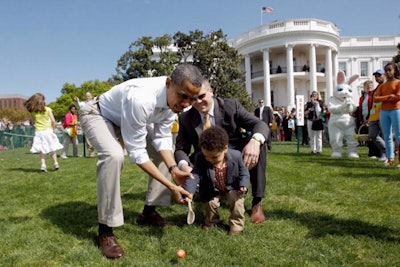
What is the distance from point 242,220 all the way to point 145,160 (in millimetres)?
1159

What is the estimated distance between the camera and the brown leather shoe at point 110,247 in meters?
2.82

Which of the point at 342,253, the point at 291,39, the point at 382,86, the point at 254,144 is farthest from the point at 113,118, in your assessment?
the point at 291,39

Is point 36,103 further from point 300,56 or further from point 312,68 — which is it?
point 300,56

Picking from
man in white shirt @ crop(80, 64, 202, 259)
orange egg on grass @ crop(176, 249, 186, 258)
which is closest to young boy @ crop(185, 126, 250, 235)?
man in white shirt @ crop(80, 64, 202, 259)

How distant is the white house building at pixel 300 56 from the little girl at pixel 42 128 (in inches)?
1391

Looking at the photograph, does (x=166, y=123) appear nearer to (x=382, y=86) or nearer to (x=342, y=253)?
(x=342, y=253)

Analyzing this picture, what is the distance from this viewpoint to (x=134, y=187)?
224 inches

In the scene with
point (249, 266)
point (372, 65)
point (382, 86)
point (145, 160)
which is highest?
point (372, 65)

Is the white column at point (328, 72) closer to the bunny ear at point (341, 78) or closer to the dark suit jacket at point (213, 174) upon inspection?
the bunny ear at point (341, 78)

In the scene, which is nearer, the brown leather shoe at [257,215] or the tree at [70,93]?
the brown leather shoe at [257,215]

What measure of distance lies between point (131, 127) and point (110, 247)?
995 millimetres

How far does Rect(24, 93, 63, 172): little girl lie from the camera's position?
26.9ft

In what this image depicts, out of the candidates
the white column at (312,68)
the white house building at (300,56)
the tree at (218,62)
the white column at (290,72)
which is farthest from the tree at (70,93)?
the tree at (218,62)

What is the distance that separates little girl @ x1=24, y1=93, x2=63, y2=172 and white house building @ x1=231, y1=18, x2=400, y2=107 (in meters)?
35.3
